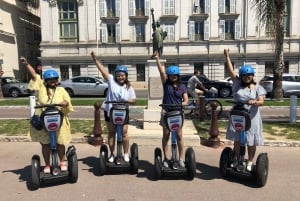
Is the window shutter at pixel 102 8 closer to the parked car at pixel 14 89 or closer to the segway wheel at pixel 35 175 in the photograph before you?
the parked car at pixel 14 89

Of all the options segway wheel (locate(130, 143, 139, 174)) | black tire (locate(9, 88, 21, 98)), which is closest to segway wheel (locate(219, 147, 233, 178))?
segway wheel (locate(130, 143, 139, 174))

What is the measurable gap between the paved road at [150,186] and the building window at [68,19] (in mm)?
31688

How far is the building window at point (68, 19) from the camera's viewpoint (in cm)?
3662

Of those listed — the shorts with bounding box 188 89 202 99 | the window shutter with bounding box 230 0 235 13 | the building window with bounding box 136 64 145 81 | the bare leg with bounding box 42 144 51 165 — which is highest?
the window shutter with bounding box 230 0 235 13

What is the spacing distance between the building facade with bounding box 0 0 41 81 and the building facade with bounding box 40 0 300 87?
3896 millimetres

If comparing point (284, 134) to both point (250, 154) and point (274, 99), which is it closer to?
point (250, 154)

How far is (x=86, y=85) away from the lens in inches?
924

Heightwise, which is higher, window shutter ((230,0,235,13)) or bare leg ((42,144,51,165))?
window shutter ((230,0,235,13))

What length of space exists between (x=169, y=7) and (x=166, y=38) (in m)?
3.19

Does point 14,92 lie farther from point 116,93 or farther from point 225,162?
point 225,162

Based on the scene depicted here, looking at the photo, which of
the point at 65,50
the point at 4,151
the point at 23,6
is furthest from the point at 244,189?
the point at 23,6

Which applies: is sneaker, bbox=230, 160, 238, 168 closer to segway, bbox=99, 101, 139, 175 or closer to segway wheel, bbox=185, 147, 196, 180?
segway wheel, bbox=185, 147, 196, 180

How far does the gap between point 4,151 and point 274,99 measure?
13.9 meters

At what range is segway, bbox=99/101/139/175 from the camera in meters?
5.58
